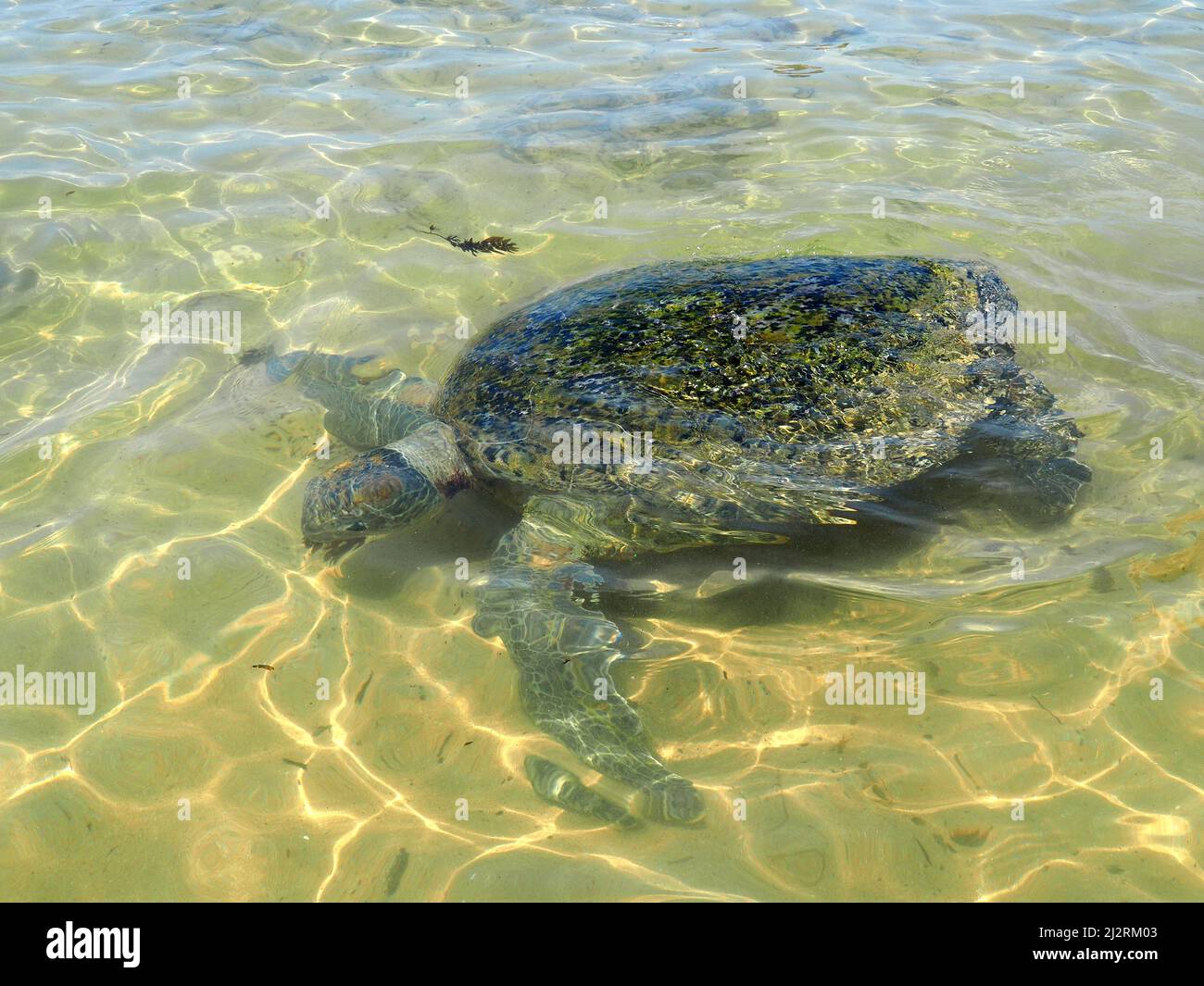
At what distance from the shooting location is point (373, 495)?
4938mm

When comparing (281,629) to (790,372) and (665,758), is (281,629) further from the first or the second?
(790,372)

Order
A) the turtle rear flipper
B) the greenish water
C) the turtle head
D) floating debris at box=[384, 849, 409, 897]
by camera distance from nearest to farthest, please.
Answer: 1. floating debris at box=[384, 849, 409, 897]
2. the greenish water
3. the turtle head
4. the turtle rear flipper

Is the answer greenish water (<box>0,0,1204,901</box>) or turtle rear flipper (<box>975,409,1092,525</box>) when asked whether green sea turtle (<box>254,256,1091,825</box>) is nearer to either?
turtle rear flipper (<box>975,409,1092,525</box>)

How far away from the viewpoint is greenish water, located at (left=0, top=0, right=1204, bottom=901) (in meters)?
3.65

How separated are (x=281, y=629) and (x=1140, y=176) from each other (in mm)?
9548

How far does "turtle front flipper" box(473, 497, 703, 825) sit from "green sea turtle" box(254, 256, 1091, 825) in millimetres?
15

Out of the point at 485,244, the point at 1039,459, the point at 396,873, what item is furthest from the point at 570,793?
the point at 485,244

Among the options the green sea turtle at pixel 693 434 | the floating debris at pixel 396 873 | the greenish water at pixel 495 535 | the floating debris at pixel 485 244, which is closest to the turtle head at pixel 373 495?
the green sea turtle at pixel 693 434

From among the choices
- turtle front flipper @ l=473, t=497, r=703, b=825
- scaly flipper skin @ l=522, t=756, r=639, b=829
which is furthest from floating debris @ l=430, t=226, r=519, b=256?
scaly flipper skin @ l=522, t=756, r=639, b=829

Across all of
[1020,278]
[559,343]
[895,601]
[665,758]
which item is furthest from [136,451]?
[1020,278]

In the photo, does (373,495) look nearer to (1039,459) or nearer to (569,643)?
(569,643)

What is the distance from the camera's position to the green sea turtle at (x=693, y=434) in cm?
484

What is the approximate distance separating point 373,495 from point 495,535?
0.86 m

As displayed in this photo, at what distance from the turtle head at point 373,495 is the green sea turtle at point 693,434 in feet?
0.04
